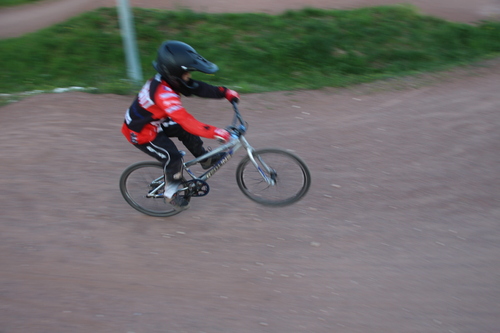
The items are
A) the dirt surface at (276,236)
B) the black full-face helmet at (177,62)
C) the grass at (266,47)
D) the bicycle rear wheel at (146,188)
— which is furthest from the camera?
the grass at (266,47)

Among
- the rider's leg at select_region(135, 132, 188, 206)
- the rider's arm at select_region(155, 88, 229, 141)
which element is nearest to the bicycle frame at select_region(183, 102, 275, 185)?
the rider's leg at select_region(135, 132, 188, 206)

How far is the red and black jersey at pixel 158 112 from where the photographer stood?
4141 mm

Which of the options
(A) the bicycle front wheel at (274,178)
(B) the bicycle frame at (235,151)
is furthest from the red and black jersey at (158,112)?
(A) the bicycle front wheel at (274,178)

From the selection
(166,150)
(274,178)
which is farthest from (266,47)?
(166,150)

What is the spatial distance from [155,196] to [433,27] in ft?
29.9

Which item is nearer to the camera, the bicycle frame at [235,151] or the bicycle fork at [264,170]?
the bicycle frame at [235,151]

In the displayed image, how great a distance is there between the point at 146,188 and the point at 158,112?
3.52 ft

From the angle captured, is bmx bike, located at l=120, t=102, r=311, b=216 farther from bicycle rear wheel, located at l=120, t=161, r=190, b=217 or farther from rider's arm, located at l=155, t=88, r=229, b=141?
rider's arm, located at l=155, t=88, r=229, b=141

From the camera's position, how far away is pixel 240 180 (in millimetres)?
5000

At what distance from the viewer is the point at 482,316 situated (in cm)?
360

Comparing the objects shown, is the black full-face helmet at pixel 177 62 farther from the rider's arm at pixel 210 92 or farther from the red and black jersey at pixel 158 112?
the rider's arm at pixel 210 92

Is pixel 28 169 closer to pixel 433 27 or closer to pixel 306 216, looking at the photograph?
pixel 306 216

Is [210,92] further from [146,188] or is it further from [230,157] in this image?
[146,188]

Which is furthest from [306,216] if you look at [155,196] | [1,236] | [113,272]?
[1,236]
